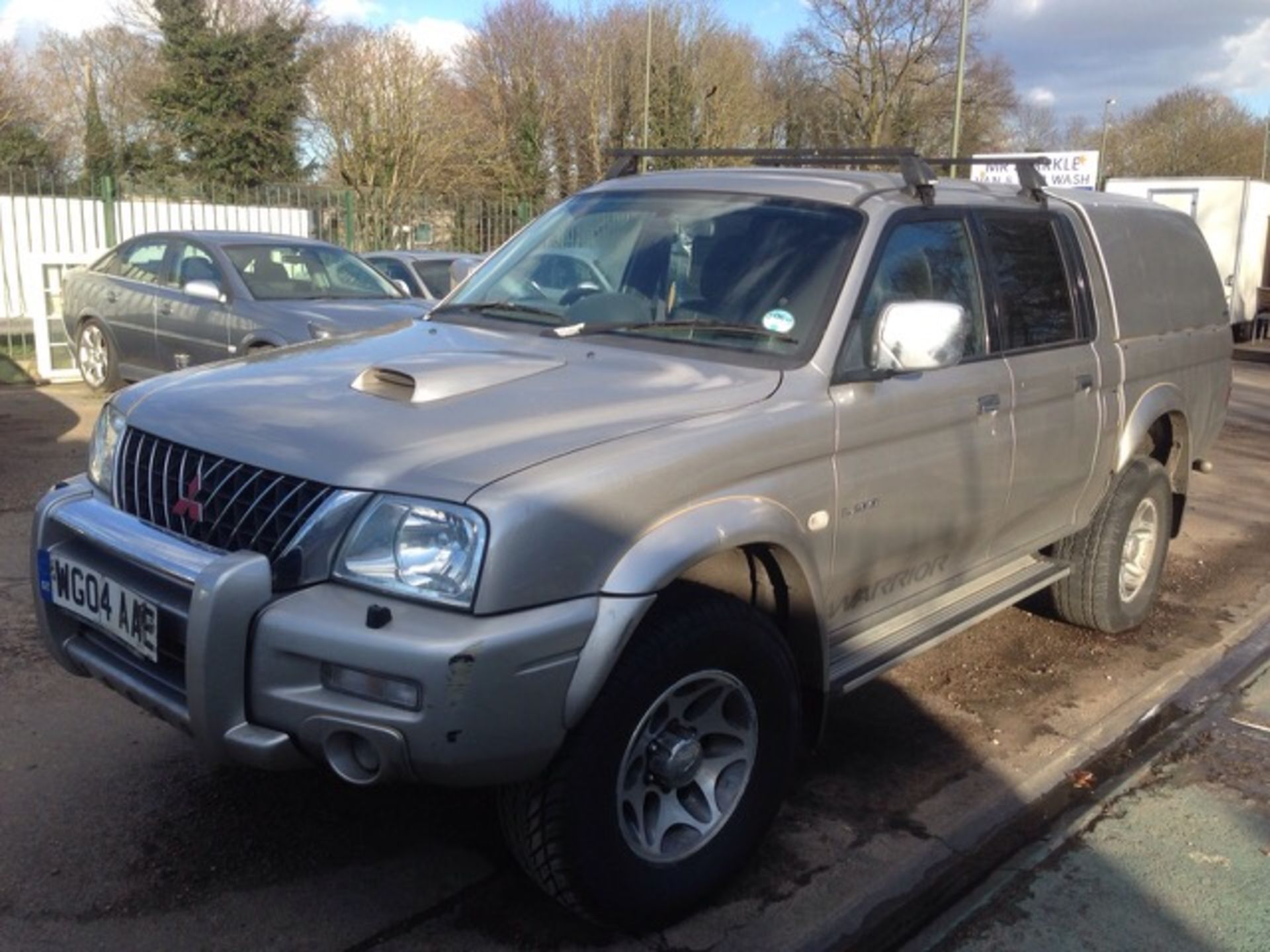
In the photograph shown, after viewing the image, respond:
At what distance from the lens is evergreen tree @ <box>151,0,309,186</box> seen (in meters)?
33.8

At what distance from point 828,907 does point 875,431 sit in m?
1.38

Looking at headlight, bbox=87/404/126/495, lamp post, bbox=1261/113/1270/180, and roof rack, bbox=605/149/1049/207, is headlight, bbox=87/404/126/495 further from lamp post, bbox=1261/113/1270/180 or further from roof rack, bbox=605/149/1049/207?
lamp post, bbox=1261/113/1270/180

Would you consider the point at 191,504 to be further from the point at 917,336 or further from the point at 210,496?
the point at 917,336

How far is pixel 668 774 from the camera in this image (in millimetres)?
3010

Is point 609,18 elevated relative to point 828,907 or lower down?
elevated

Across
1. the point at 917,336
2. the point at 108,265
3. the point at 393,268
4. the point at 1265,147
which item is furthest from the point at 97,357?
the point at 1265,147

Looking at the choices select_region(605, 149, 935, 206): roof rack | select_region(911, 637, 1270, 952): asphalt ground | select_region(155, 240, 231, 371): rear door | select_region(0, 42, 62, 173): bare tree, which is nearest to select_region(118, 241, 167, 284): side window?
select_region(155, 240, 231, 371): rear door

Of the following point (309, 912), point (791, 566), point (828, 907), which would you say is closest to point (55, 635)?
point (309, 912)

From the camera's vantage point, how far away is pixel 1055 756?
13.8ft

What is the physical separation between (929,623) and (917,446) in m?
0.66

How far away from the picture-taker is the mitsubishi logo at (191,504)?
2910mm

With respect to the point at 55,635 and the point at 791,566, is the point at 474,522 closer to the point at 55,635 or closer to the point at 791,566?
the point at 791,566

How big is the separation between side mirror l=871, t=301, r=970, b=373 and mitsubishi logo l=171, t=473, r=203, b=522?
1980 millimetres

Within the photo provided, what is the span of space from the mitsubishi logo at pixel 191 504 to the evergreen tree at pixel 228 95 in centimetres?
3361
